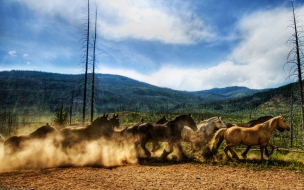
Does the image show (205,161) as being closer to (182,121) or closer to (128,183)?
(182,121)

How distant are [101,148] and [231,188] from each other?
8.26 metres

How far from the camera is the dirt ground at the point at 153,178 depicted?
8688 millimetres

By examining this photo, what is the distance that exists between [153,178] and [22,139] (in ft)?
26.9

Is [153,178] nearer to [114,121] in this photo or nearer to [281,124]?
[281,124]

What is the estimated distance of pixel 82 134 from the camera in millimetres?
14281

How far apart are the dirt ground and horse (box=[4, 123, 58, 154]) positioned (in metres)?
2.10

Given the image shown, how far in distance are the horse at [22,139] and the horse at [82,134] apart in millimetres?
664

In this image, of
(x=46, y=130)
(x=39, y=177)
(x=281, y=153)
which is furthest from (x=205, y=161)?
(x=46, y=130)

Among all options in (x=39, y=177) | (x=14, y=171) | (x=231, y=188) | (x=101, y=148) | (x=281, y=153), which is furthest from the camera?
(x=281, y=153)

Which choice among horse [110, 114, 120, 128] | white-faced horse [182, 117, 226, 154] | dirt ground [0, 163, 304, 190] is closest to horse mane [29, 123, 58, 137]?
dirt ground [0, 163, 304, 190]

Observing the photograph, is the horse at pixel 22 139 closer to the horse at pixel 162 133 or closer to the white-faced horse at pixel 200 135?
the horse at pixel 162 133

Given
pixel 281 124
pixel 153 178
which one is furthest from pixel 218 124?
pixel 153 178

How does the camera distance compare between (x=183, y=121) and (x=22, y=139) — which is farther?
(x=183, y=121)

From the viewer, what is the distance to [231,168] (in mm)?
11703
